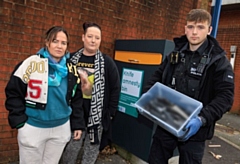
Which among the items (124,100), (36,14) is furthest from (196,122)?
(36,14)

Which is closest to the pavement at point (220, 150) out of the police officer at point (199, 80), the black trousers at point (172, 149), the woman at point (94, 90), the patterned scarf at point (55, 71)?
the woman at point (94, 90)

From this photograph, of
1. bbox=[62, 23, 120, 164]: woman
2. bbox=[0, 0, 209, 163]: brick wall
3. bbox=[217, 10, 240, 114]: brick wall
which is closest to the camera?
bbox=[62, 23, 120, 164]: woman

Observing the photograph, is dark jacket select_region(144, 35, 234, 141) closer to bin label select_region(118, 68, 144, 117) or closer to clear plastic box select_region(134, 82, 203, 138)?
clear plastic box select_region(134, 82, 203, 138)

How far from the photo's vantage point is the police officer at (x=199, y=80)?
2.05 metres

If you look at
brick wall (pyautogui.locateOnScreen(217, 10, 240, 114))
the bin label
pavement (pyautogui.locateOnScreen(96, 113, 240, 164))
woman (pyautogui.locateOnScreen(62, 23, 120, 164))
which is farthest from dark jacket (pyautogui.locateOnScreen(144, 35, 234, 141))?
brick wall (pyautogui.locateOnScreen(217, 10, 240, 114))

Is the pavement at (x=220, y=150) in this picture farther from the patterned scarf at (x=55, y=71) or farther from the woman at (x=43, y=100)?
the patterned scarf at (x=55, y=71)

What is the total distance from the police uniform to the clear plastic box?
15 cm

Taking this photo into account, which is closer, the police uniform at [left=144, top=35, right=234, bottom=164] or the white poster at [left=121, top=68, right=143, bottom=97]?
the police uniform at [left=144, top=35, right=234, bottom=164]

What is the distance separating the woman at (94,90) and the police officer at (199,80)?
694mm

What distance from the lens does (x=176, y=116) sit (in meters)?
A: 1.96

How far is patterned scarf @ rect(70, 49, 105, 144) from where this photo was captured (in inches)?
109

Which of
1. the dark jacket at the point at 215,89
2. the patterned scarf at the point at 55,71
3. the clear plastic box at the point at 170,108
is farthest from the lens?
the patterned scarf at the point at 55,71

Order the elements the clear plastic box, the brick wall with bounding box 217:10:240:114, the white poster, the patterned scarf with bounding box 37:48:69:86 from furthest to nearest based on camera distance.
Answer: the brick wall with bounding box 217:10:240:114 < the white poster < the patterned scarf with bounding box 37:48:69:86 < the clear plastic box

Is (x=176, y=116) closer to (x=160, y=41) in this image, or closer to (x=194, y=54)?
(x=194, y=54)
